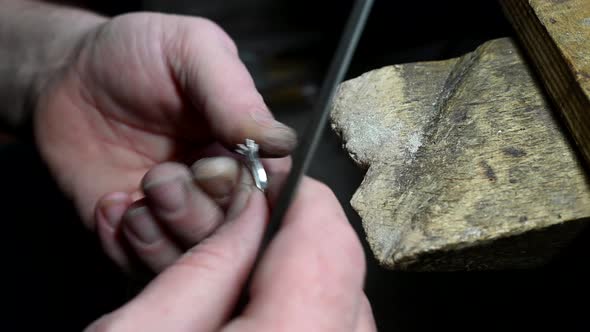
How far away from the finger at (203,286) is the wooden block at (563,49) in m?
0.37

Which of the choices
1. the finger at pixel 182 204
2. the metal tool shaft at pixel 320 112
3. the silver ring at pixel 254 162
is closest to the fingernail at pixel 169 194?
the finger at pixel 182 204

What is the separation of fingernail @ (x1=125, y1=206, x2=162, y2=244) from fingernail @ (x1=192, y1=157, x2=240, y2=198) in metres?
0.15

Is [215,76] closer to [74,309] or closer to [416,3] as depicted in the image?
[416,3]

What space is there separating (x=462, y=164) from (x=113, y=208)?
563 mm

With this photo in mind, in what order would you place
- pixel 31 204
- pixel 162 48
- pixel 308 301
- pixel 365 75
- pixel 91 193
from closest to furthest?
pixel 308 301
pixel 365 75
pixel 162 48
pixel 91 193
pixel 31 204

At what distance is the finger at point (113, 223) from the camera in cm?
90

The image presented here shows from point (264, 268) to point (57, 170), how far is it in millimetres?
715

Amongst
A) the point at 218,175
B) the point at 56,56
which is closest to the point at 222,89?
the point at 218,175

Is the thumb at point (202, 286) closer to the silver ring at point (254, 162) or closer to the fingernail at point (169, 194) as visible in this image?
the silver ring at point (254, 162)

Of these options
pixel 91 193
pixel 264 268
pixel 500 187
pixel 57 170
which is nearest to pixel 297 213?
pixel 264 268

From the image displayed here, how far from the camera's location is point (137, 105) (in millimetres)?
960

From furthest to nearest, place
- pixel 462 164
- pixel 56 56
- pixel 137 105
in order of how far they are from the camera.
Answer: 1. pixel 56 56
2. pixel 137 105
3. pixel 462 164

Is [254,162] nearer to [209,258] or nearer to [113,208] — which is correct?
[209,258]

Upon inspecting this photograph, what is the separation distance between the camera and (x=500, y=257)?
60cm
